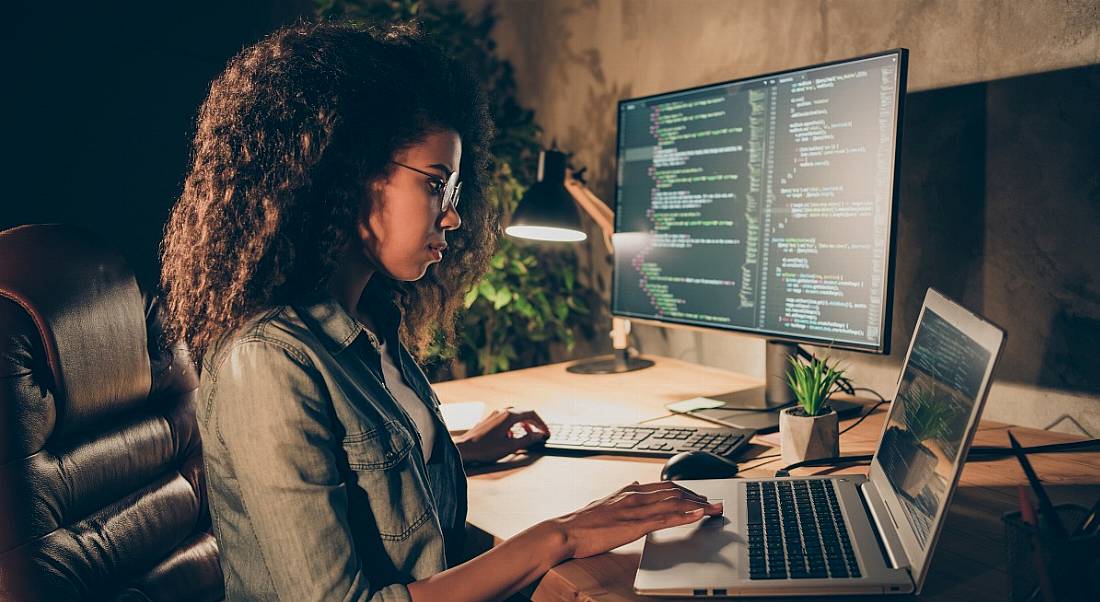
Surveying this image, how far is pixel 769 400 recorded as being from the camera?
1.48 meters

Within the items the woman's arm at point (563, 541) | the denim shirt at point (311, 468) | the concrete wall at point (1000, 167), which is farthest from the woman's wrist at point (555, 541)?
the concrete wall at point (1000, 167)

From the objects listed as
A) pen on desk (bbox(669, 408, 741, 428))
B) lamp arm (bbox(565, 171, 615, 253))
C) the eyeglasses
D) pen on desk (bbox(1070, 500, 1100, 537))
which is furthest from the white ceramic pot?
lamp arm (bbox(565, 171, 615, 253))

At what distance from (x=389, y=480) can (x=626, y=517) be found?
0.86 ft

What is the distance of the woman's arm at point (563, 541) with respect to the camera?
0.81 metres

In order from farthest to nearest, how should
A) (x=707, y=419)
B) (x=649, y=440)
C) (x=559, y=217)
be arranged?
(x=559, y=217) → (x=707, y=419) → (x=649, y=440)

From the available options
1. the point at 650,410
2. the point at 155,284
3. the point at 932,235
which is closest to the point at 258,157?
the point at 155,284

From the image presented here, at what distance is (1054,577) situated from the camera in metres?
0.60

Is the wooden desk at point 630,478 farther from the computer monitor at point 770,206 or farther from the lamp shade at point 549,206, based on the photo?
the lamp shade at point 549,206

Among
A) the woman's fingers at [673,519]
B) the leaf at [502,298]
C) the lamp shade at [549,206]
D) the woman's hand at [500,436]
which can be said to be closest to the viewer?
the woman's fingers at [673,519]

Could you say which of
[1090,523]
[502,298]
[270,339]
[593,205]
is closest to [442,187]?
[270,339]

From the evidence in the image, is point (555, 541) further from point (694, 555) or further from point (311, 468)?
point (311, 468)

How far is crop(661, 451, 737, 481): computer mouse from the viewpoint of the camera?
3.48ft

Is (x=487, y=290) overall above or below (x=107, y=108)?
below

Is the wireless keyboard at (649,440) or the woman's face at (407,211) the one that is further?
the wireless keyboard at (649,440)
